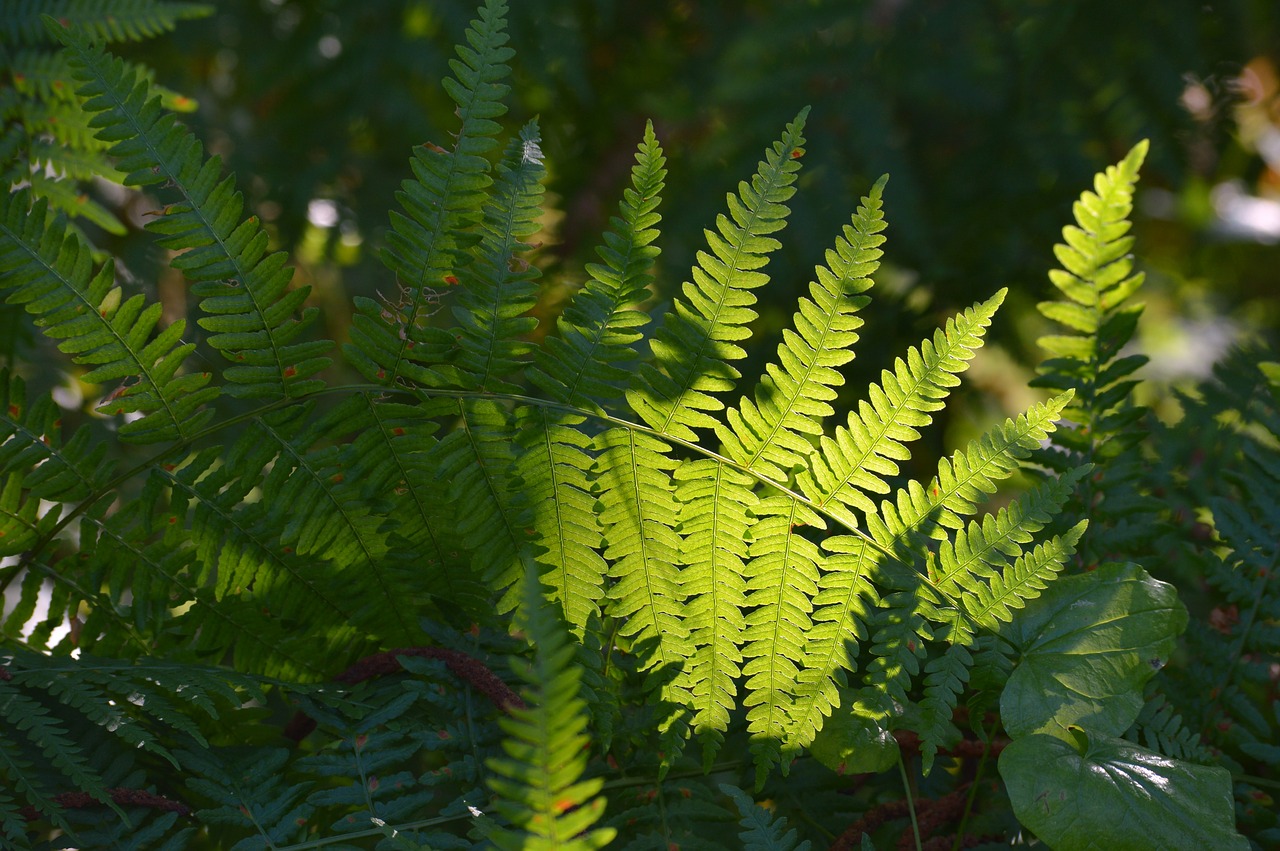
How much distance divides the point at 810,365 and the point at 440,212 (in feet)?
1.42

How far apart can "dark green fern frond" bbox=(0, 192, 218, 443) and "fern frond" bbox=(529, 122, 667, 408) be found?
0.37 metres

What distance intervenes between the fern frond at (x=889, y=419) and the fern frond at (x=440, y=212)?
1.47 feet

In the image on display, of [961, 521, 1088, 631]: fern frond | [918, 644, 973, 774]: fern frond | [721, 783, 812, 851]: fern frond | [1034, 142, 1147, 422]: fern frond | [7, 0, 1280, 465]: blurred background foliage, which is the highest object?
[7, 0, 1280, 465]: blurred background foliage

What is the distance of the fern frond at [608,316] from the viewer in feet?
2.97

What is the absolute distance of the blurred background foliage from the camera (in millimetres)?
2350

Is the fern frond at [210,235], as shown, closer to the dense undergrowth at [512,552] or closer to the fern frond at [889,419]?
the dense undergrowth at [512,552]

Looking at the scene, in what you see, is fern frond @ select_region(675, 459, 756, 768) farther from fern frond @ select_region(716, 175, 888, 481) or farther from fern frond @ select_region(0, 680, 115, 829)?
fern frond @ select_region(0, 680, 115, 829)

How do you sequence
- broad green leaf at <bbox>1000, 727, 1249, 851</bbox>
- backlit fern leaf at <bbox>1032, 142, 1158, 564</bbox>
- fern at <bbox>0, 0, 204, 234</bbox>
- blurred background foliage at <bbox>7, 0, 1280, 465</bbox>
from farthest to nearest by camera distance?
blurred background foliage at <bbox>7, 0, 1280, 465</bbox> → fern at <bbox>0, 0, 204, 234</bbox> → backlit fern leaf at <bbox>1032, 142, 1158, 564</bbox> → broad green leaf at <bbox>1000, 727, 1249, 851</bbox>

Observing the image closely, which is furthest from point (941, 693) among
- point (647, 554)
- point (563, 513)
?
point (563, 513)

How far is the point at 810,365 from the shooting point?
3.05ft

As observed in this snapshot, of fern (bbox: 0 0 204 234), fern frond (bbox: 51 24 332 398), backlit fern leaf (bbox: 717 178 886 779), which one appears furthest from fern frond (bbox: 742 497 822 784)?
fern (bbox: 0 0 204 234)

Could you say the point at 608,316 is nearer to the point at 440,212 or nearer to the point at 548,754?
the point at 440,212

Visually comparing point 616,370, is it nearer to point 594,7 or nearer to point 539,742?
point 539,742

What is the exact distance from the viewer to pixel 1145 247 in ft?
11.5
